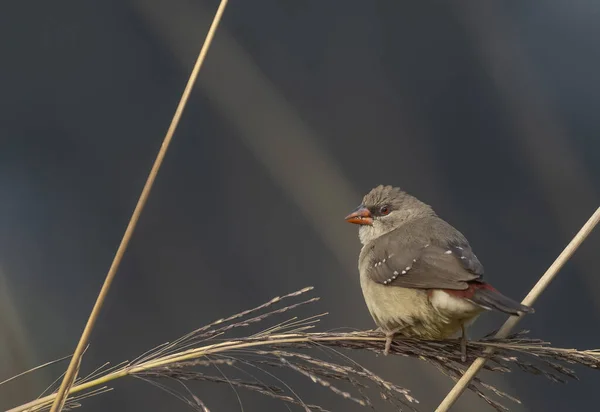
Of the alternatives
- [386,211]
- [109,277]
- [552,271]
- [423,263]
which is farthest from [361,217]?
[109,277]

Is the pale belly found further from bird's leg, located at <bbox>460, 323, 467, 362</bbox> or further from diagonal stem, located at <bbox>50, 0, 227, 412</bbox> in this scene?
diagonal stem, located at <bbox>50, 0, 227, 412</bbox>

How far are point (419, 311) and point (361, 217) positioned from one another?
62cm

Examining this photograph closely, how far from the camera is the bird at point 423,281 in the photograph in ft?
5.89

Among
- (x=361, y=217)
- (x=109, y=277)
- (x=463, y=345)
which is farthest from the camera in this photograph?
(x=361, y=217)

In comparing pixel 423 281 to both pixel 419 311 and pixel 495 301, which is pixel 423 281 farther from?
pixel 495 301

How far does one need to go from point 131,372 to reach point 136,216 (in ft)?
0.97

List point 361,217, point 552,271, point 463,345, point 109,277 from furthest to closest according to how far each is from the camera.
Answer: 1. point 361,217
2. point 463,345
3. point 552,271
4. point 109,277

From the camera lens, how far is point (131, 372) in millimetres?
1349

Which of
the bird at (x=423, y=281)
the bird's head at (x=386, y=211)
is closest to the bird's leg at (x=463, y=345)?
the bird at (x=423, y=281)

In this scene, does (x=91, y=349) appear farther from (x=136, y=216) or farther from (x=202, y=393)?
(x=136, y=216)

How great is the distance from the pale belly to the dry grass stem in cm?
16

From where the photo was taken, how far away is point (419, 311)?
1954 mm

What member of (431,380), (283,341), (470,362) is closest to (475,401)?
(431,380)

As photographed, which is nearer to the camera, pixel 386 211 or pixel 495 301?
pixel 495 301
